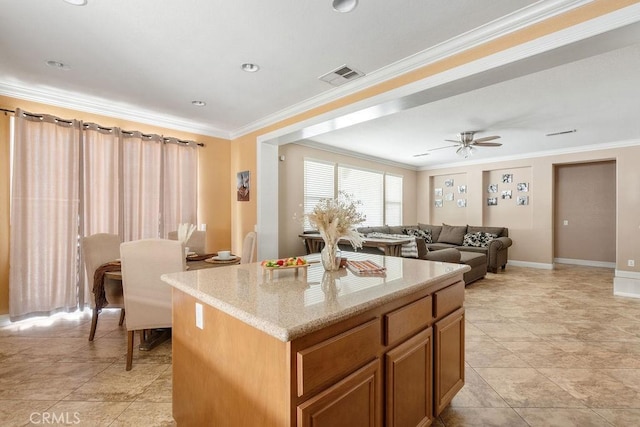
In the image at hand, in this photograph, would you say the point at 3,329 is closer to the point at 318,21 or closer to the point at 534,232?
the point at 318,21

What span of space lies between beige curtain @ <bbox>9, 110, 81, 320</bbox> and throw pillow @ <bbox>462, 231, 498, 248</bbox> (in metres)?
7.08

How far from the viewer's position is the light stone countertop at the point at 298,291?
42.3 inches

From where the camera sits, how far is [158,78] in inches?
123

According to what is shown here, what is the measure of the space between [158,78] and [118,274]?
196 centimetres

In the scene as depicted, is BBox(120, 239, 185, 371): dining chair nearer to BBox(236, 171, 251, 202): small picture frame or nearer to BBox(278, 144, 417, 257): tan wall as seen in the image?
BBox(236, 171, 251, 202): small picture frame

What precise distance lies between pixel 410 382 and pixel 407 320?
32 centimetres

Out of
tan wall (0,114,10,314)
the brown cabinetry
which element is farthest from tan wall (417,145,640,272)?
tan wall (0,114,10,314)

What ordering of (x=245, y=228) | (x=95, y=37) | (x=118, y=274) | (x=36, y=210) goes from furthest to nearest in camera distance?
(x=245, y=228)
(x=36, y=210)
(x=118, y=274)
(x=95, y=37)

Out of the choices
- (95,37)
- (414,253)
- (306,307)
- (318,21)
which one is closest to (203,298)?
(306,307)

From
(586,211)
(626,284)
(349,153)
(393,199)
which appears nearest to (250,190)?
(349,153)

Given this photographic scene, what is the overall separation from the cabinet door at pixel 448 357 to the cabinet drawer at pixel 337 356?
632 millimetres

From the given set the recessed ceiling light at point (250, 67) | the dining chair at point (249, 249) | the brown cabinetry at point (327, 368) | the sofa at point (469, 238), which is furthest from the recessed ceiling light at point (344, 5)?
the sofa at point (469, 238)

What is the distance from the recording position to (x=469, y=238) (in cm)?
695

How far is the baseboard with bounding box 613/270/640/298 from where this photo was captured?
460 centimetres
